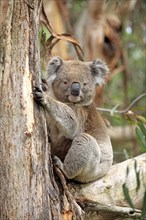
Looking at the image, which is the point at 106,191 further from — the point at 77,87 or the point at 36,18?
the point at 36,18

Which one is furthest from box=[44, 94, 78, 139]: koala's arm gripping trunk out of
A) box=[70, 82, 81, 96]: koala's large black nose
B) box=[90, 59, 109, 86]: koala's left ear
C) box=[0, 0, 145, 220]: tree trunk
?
box=[90, 59, 109, 86]: koala's left ear

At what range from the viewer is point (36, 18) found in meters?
3.61

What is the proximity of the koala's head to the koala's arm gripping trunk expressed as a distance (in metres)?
0.23

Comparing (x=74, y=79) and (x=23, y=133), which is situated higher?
(x=74, y=79)

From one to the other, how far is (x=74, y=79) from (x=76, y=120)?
443mm

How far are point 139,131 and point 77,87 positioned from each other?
68 cm

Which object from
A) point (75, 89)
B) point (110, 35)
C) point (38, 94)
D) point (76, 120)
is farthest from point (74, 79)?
point (110, 35)

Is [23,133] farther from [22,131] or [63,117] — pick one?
[63,117]

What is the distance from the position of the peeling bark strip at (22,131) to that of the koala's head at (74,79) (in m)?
0.86

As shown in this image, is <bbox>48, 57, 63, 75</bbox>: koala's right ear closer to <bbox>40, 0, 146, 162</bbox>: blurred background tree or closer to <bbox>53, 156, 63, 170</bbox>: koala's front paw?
<bbox>53, 156, 63, 170</bbox>: koala's front paw

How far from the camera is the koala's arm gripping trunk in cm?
383

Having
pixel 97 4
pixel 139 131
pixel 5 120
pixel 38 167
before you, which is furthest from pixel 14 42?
pixel 97 4

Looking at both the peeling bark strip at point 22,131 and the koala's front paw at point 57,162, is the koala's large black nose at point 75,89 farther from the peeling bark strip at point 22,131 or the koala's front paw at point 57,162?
the peeling bark strip at point 22,131

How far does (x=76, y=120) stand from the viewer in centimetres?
Answer: 415
